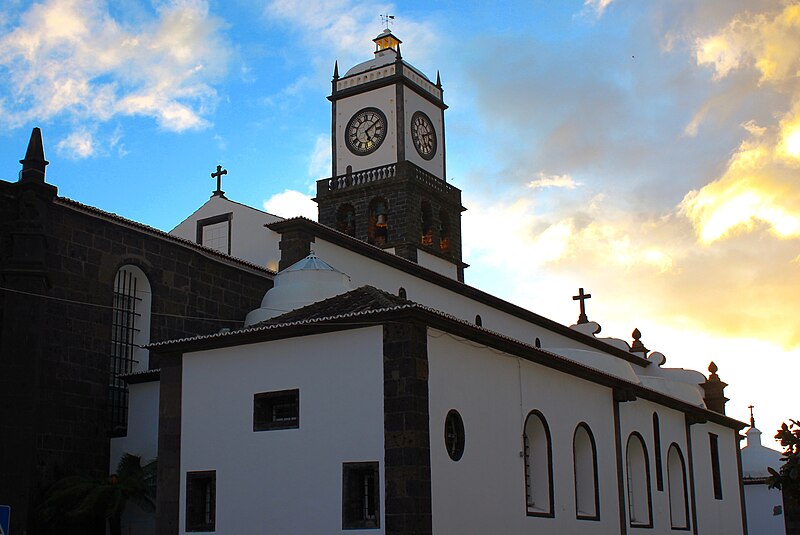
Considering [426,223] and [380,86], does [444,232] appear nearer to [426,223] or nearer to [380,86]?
[426,223]

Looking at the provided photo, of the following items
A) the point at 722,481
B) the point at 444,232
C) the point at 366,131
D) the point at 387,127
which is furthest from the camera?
the point at 444,232

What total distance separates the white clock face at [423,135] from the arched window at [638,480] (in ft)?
57.1

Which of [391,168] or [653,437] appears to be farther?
[391,168]

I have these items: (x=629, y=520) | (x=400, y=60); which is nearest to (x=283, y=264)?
(x=629, y=520)

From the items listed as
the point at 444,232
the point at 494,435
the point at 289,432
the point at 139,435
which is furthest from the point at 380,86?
the point at 289,432

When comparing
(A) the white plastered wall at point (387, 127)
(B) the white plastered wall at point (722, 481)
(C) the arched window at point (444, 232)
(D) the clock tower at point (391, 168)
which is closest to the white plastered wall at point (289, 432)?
(B) the white plastered wall at point (722, 481)

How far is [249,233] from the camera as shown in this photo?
31.1m

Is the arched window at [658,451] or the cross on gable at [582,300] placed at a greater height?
the cross on gable at [582,300]

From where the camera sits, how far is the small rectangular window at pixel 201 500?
20.2 meters

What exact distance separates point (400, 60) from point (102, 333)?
21294 mm

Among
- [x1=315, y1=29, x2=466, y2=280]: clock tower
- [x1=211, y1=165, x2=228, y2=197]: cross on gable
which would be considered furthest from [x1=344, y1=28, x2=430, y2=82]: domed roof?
[x1=211, y1=165, x2=228, y2=197]: cross on gable

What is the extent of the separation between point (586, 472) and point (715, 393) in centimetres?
2152

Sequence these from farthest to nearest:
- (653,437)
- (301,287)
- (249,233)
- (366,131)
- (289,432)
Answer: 1. (366,131)
2. (249,233)
3. (653,437)
4. (301,287)
5. (289,432)

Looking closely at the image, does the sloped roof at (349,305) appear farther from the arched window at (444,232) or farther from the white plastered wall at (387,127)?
the arched window at (444,232)
